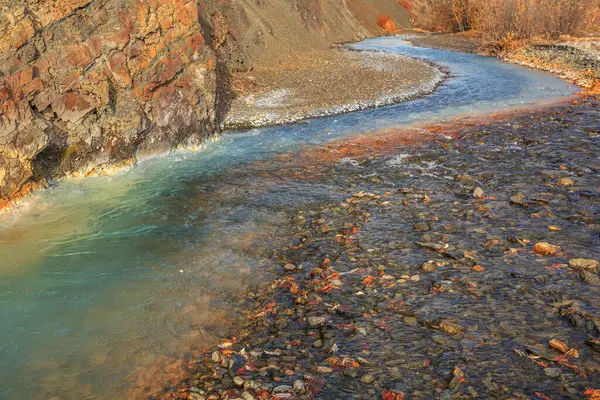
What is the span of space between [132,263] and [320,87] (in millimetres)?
13113

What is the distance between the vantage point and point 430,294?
6.28 metres

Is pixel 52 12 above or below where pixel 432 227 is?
above

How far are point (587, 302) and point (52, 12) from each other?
1138 centimetres

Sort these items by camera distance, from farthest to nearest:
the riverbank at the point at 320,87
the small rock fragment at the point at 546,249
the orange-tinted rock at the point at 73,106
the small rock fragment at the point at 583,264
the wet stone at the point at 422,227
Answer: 1. the riverbank at the point at 320,87
2. the orange-tinted rock at the point at 73,106
3. the wet stone at the point at 422,227
4. the small rock fragment at the point at 546,249
5. the small rock fragment at the point at 583,264

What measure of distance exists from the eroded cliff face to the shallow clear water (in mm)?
658

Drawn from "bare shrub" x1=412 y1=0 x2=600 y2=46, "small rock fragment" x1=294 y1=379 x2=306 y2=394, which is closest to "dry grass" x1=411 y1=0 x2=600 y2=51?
"bare shrub" x1=412 y1=0 x2=600 y2=46

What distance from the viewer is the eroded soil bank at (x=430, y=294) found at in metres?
4.94

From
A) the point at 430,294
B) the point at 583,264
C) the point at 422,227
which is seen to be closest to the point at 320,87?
the point at 422,227

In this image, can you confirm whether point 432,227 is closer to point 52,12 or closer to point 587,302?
point 587,302

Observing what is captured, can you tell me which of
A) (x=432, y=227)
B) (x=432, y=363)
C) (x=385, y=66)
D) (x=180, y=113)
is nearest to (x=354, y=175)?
(x=432, y=227)

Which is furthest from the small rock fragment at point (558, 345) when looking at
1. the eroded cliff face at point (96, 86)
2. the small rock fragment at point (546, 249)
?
the eroded cliff face at point (96, 86)

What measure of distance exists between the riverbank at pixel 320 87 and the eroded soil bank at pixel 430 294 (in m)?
5.87

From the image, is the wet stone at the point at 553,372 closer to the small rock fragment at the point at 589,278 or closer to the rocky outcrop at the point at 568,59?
the small rock fragment at the point at 589,278

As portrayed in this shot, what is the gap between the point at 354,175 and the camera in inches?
430
